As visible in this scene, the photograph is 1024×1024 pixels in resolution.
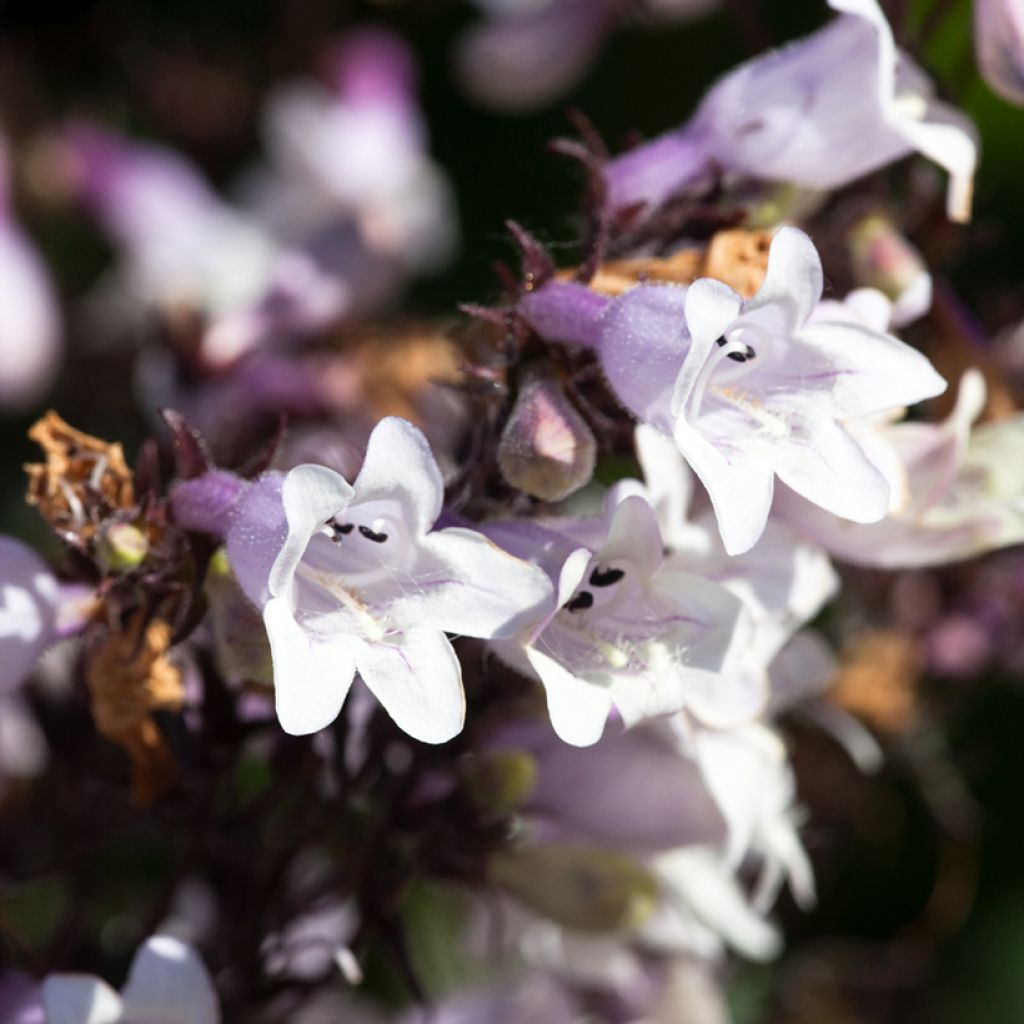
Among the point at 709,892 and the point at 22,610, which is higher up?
the point at 22,610

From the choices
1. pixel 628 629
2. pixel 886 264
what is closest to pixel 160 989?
pixel 628 629

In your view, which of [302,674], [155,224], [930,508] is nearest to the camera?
[302,674]

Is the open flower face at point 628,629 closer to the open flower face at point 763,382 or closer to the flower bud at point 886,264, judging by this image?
the open flower face at point 763,382

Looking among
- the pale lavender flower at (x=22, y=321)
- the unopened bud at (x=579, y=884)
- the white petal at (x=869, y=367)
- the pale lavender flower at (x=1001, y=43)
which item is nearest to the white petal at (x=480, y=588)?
the white petal at (x=869, y=367)

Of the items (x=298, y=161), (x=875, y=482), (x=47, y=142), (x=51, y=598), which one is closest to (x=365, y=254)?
(x=298, y=161)

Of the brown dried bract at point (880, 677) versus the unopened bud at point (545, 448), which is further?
the brown dried bract at point (880, 677)

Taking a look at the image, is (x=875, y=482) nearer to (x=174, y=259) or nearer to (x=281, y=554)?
(x=281, y=554)

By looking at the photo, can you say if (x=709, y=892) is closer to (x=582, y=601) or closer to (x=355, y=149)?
(x=582, y=601)
